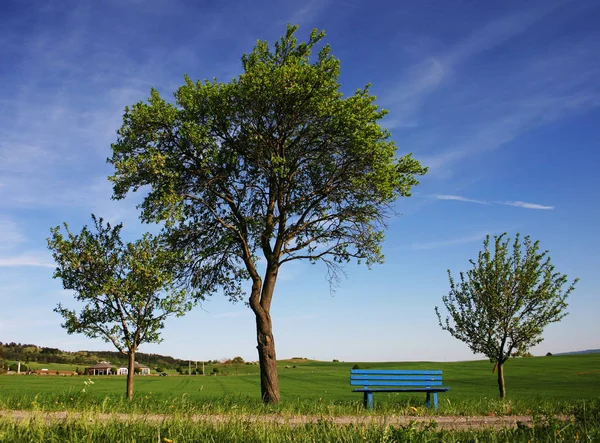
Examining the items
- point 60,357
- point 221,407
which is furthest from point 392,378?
point 60,357

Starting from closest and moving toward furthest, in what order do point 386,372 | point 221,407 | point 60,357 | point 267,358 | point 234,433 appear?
point 234,433 < point 221,407 < point 267,358 < point 386,372 < point 60,357

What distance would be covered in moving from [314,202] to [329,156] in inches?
72.6

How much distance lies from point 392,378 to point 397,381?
206 millimetres

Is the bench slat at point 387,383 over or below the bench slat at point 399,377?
below

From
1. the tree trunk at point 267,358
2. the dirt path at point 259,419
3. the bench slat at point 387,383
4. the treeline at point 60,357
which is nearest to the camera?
the dirt path at point 259,419

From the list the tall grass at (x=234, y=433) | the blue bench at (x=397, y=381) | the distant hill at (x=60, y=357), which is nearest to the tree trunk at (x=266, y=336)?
the blue bench at (x=397, y=381)

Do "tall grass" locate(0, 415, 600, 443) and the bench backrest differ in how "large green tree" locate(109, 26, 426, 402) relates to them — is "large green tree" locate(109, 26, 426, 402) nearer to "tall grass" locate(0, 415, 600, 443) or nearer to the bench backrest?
the bench backrest

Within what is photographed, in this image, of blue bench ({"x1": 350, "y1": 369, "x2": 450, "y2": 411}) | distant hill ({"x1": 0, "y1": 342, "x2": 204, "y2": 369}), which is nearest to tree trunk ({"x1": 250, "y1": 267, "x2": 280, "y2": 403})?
blue bench ({"x1": 350, "y1": 369, "x2": 450, "y2": 411})

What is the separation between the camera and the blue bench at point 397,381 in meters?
16.8

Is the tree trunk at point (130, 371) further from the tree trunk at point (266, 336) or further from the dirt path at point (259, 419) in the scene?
the dirt path at point (259, 419)

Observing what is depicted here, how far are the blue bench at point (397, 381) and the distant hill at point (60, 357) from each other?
73.9 meters

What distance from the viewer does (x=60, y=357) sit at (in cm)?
9912

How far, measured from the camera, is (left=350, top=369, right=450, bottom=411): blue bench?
1683cm

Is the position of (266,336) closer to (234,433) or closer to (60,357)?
(234,433)
